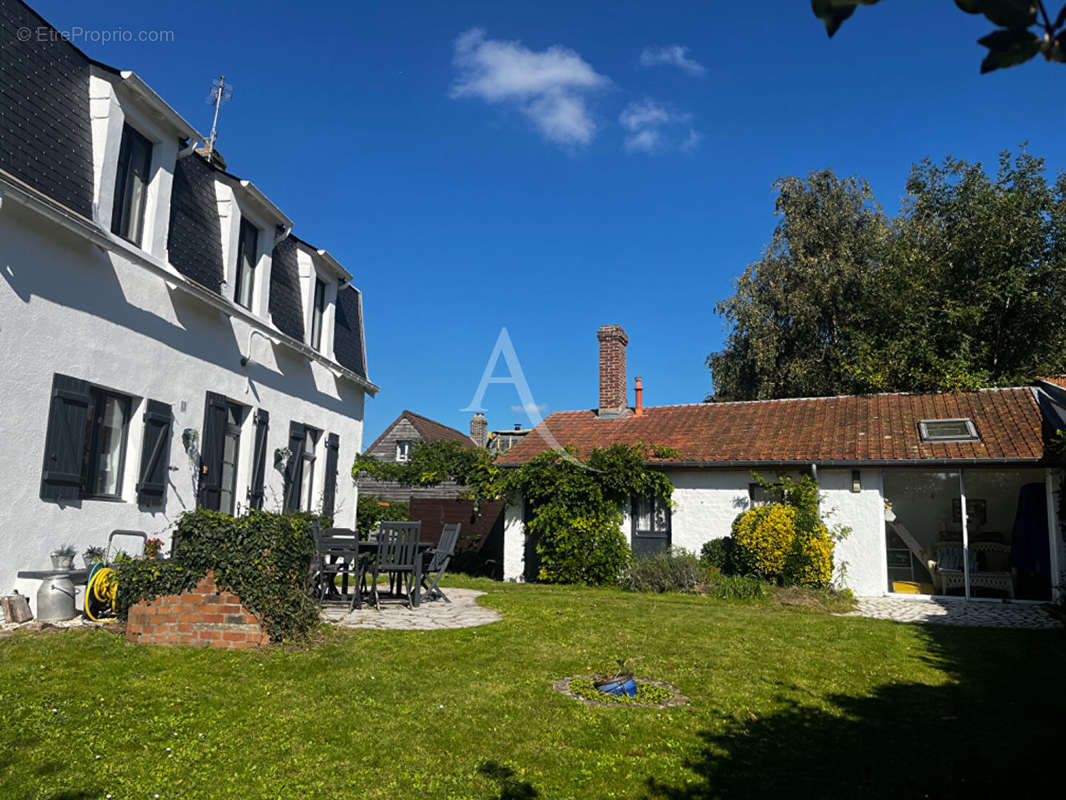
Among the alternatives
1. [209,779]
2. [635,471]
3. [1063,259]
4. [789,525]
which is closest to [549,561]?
[635,471]

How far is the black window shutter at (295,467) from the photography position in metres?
13.3

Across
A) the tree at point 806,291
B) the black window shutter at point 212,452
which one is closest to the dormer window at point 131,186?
the black window shutter at point 212,452

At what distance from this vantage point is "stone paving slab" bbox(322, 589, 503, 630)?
7.89 m

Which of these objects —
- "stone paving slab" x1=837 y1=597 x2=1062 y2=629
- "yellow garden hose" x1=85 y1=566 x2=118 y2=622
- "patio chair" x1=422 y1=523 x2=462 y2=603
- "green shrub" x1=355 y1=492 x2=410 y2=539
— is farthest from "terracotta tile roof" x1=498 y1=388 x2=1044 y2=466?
"yellow garden hose" x1=85 y1=566 x2=118 y2=622

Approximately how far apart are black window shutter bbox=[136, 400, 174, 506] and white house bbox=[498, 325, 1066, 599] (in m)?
8.08

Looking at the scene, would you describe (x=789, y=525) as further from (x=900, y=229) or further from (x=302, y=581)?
(x=900, y=229)

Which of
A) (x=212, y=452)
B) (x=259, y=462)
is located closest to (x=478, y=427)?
(x=259, y=462)

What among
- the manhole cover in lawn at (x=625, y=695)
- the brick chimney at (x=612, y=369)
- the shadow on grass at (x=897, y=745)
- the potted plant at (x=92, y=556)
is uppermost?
the brick chimney at (x=612, y=369)

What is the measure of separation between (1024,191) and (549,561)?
1731 centimetres

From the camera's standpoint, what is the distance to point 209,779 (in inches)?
141

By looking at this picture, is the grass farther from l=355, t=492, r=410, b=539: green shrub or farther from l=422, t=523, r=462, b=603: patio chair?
l=355, t=492, r=410, b=539: green shrub

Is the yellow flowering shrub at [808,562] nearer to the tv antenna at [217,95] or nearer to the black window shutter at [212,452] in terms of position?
the black window shutter at [212,452]

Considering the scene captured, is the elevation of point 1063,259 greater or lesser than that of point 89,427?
greater

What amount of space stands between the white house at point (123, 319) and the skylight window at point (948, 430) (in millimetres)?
12030
